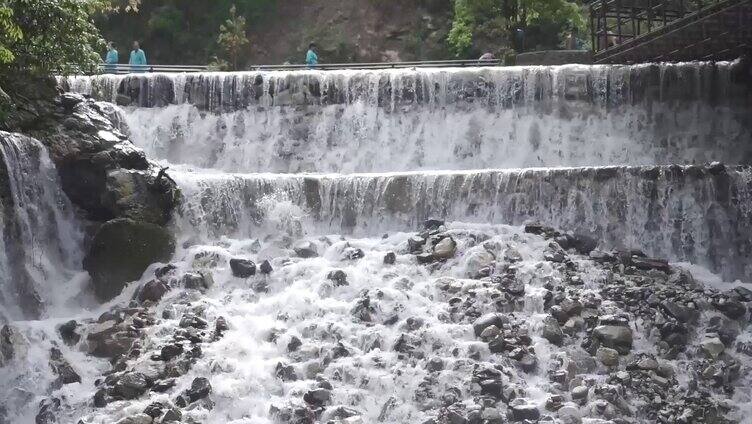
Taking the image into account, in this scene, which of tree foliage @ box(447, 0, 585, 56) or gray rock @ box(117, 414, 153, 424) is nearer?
gray rock @ box(117, 414, 153, 424)

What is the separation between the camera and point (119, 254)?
43.0 ft

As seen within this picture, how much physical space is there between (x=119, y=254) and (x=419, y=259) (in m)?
4.25

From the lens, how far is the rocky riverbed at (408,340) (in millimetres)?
10398

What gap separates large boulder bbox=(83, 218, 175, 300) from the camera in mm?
13016

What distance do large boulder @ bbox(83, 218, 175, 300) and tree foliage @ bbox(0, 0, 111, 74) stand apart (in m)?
2.74

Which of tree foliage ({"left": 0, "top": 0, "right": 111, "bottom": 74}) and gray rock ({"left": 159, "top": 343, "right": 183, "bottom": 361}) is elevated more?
tree foliage ({"left": 0, "top": 0, "right": 111, "bottom": 74})

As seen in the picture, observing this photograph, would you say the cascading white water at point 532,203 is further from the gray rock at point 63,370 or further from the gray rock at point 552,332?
the gray rock at point 63,370

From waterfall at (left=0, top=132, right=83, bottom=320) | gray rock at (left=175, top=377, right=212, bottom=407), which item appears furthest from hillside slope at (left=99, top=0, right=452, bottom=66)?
gray rock at (left=175, top=377, right=212, bottom=407)

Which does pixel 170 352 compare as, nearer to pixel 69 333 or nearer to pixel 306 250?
pixel 69 333

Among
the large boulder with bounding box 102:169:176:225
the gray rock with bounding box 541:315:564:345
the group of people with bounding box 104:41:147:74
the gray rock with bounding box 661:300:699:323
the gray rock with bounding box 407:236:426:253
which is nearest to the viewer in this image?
the gray rock with bounding box 541:315:564:345

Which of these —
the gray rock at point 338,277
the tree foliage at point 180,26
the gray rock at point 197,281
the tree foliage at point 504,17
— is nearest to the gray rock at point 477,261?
the gray rock at point 338,277

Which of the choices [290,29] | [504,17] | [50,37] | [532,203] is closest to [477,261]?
[532,203]

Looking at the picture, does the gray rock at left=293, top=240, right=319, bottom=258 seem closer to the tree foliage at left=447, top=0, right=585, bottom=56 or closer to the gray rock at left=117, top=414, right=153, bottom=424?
the gray rock at left=117, top=414, right=153, bottom=424

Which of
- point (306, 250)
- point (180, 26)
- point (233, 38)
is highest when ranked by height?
point (180, 26)
